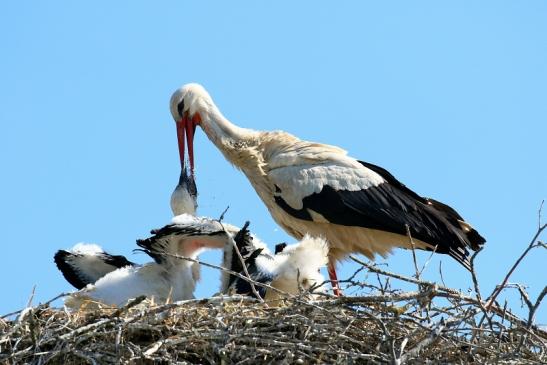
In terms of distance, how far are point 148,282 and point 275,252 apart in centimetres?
95

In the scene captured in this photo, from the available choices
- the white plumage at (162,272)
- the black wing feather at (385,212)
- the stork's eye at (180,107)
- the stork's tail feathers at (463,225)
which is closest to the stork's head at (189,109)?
the stork's eye at (180,107)

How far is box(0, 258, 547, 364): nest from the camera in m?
6.35

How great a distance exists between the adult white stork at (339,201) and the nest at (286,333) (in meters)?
2.84

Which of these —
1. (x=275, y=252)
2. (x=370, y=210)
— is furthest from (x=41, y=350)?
(x=370, y=210)

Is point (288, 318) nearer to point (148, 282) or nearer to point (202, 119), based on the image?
point (148, 282)

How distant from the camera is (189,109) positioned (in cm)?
1033

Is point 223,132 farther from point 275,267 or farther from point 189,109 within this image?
point 275,267

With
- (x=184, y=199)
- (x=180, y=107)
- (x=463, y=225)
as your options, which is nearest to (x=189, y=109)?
(x=180, y=107)

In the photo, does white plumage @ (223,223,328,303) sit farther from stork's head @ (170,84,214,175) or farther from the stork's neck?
stork's head @ (170,84,214,175)

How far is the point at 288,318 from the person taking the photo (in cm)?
659

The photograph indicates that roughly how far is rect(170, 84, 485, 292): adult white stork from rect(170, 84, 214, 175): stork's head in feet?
1.29

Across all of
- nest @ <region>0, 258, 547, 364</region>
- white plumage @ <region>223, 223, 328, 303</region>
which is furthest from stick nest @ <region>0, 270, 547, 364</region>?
white plumage @ <region>223, 223, 328, 303</region>

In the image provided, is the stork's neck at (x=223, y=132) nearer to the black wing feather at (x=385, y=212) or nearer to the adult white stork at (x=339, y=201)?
the adult white stork at (x=339, y=201)

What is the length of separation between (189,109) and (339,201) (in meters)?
1.44
